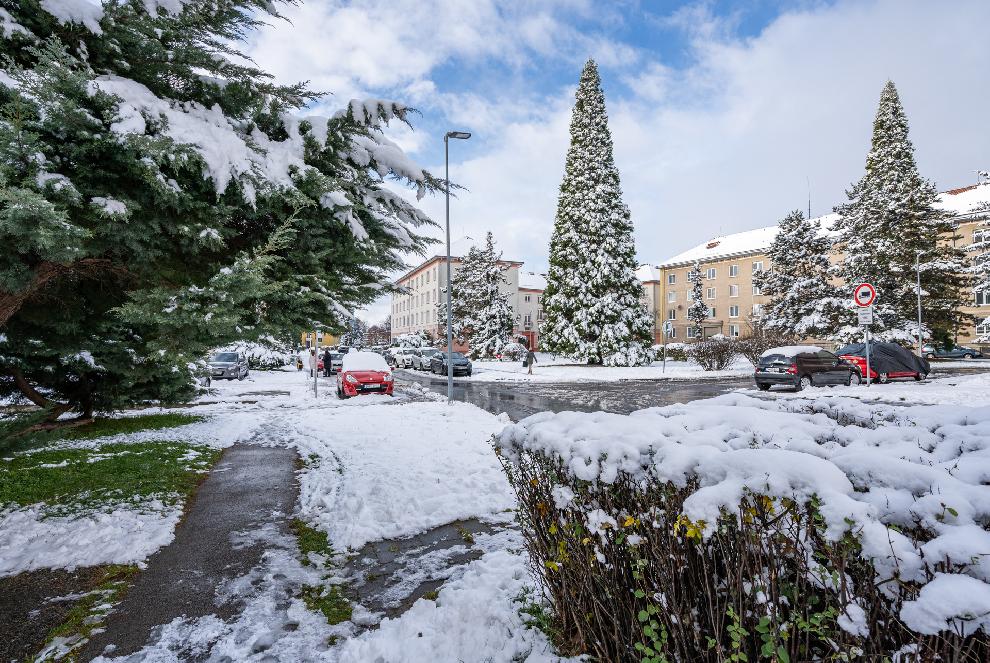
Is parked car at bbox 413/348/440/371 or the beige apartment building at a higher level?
the beige apartment building

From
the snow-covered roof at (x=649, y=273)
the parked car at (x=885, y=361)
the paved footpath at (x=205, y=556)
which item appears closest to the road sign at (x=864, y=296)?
the parked car at (x=885, y=361)

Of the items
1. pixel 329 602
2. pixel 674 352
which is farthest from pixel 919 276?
pixel 329 602

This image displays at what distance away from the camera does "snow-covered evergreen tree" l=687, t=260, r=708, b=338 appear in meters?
63.8

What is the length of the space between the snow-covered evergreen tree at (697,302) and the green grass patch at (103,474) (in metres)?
62.8

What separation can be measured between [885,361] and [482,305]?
3372cm

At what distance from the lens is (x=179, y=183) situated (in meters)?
3.63

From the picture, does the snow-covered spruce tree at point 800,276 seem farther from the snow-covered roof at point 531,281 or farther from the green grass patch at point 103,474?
the snow-covered roof at point 531,281

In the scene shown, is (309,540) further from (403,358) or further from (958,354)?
(958,354)

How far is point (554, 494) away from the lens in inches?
103

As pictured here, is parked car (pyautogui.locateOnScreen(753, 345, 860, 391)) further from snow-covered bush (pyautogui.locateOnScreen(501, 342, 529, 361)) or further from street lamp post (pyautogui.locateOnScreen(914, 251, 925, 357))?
snow-covered bush (pyautogui.locateOnScreen(501, 342, 529, 361))

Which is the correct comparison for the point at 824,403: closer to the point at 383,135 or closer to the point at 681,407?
the point at 681,407

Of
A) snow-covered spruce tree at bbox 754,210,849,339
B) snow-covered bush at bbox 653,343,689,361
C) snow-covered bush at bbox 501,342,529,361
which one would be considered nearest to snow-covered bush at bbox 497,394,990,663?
snow-covered bush at bbox 653,343,689,361

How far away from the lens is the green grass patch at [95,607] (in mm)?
3129

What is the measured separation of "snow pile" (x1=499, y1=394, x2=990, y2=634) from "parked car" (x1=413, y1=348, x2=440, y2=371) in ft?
106
